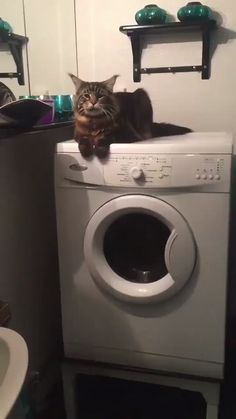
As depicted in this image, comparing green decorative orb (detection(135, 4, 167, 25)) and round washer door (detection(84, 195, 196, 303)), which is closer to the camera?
round washer door (detection(84, 195, 196, 303))

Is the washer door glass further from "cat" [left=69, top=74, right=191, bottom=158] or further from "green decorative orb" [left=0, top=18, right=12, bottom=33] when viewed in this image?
"green decorative orb" [left=0, top=18, right=12, bottom=33]

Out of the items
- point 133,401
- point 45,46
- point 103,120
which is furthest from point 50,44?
point 133,401

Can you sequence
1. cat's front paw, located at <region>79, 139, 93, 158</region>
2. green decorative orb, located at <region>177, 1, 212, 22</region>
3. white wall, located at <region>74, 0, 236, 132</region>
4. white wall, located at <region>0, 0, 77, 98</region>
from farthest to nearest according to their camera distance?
white wall, located at <region>0, 0, 77, 98</region> → white wall, located at <region>74, 0, 236, 132</region> → green decorative orb, located at <region>177, 1, 212, 22</region> → cat's front paw, located at <region>79, 139, 93, 158</region>

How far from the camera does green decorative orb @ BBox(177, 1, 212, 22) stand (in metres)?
1.64

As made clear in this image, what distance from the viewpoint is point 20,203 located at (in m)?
1.40

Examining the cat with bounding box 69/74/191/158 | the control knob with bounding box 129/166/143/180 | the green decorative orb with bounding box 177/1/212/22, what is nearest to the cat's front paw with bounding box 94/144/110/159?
the cat with bounding box 69/74/191/158

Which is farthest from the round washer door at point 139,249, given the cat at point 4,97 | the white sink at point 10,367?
the white sink at point 10,367

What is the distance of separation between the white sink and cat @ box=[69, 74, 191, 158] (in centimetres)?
71

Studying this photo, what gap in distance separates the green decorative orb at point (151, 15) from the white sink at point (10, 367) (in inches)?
57.2

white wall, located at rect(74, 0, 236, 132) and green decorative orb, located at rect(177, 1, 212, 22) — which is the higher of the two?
green decorative orb, located at rect(177, 1, 212, 22)

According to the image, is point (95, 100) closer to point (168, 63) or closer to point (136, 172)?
point (136, 172)

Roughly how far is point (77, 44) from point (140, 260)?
115 cm

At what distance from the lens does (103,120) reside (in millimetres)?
1386

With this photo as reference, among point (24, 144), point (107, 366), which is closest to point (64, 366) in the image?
point (107, 366)
